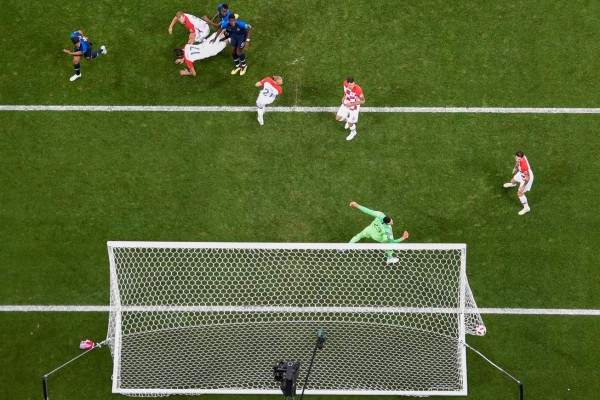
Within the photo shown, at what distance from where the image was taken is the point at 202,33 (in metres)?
17.0

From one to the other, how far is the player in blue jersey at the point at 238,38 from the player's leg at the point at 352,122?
2.41 meters

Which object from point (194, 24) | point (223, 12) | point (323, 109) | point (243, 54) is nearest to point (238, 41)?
point (243, 54)

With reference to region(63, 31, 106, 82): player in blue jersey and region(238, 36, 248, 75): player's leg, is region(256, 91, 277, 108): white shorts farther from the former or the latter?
region(63, 31, 106, 82): player in blue jersey

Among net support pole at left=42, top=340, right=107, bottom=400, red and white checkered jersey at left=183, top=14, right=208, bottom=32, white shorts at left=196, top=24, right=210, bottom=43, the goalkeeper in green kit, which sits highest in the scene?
red and white checkered jersey at left=183, top=14, right=208, bottom=32

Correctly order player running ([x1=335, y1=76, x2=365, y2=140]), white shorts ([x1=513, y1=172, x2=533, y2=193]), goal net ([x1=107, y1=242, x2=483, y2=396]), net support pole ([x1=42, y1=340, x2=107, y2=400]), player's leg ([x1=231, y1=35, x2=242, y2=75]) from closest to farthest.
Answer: net support pole ([x1=42, y1=340, x2=107, y2=400]), goal net ([x1=107, y1=242, x2=483, y2=396]), white shorts ([x1=513, y1=172, x2=533, y2=193]), player running ([x1=335, y1=76, x2=365, y2=140]), player's leg ([x1=231, y1=35, x2=242, y2=75])

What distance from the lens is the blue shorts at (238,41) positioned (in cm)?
1648

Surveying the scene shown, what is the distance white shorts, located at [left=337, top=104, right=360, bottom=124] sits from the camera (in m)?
16.2

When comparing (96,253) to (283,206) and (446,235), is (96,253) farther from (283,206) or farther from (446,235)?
(446,235)

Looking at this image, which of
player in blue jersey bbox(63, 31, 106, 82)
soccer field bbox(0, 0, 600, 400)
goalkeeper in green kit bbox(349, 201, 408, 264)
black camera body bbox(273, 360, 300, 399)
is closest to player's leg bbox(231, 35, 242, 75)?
soccer field bbox(0, 0, 600, 400)

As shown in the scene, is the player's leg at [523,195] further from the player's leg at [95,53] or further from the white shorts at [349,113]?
the player's leg at [95,53]

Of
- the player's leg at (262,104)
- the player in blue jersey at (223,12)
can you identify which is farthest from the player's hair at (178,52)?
the player's leg at (262,104)

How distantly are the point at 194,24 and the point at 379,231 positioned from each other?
5.46 metres

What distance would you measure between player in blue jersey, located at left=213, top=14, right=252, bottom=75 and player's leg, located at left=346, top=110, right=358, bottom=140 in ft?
7.89

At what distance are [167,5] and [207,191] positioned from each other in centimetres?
408
